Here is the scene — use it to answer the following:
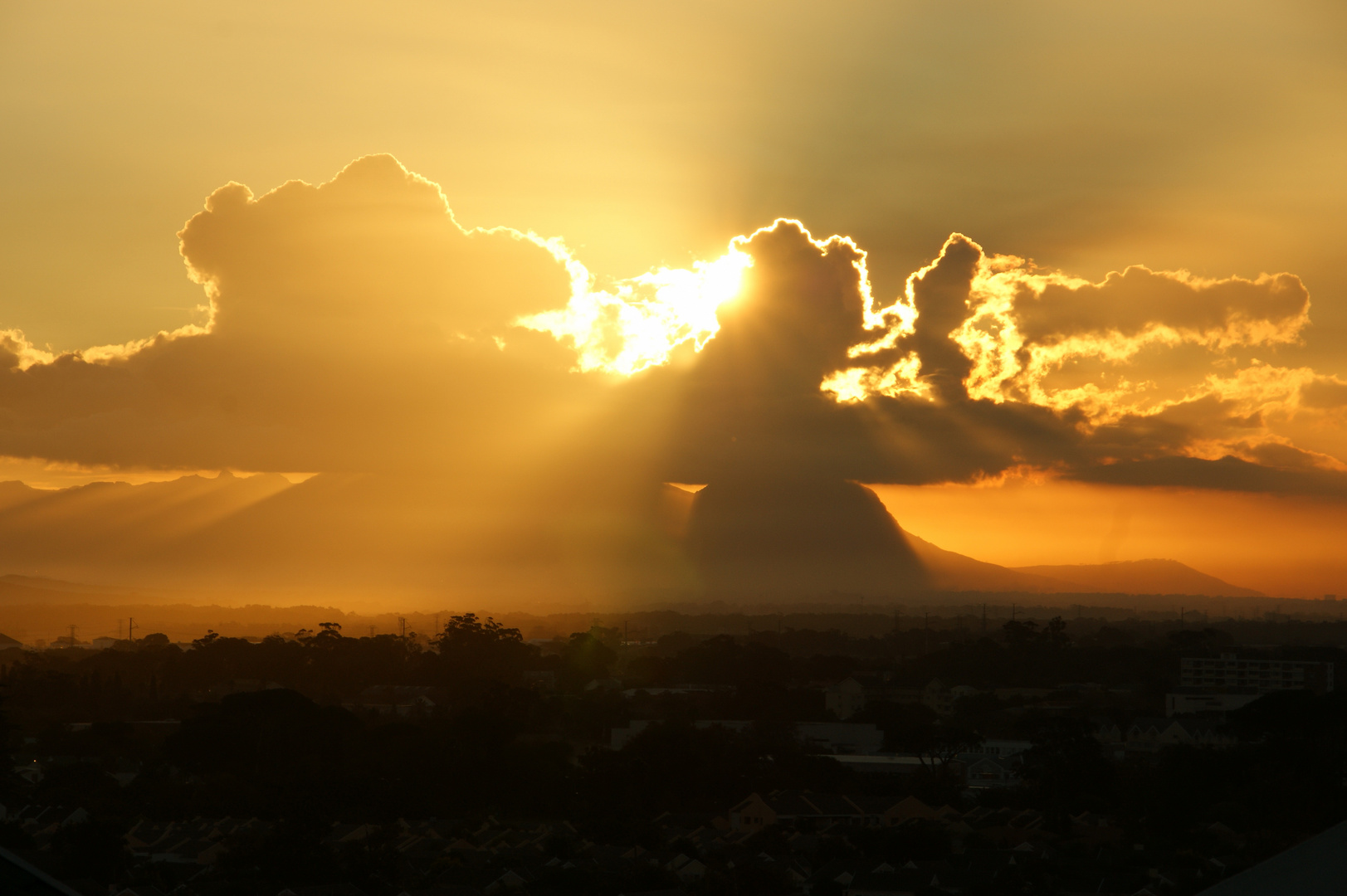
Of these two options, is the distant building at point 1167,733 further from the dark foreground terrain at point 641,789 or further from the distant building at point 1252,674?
the distant building at point 1252,674

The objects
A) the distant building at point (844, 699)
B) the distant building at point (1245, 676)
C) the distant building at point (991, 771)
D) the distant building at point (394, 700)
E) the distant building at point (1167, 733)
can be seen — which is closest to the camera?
the distant building at point (991, 771)

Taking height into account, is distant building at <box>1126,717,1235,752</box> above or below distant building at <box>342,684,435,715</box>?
below

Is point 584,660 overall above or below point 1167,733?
above

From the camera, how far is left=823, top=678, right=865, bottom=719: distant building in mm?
67656

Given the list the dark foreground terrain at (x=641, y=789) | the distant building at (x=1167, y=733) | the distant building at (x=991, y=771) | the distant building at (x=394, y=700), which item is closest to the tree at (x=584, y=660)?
the dark foreground terrain at (x=641, y=789)

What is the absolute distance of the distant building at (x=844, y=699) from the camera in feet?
222

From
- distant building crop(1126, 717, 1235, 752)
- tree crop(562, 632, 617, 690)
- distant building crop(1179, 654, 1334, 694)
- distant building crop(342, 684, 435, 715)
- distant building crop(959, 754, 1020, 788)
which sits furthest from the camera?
distant building crop(1179, 654, 1334, 694)

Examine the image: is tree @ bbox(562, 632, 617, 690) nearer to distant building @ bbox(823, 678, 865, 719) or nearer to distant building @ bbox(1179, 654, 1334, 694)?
distant building @ bbox(823, 678, 865, 719)

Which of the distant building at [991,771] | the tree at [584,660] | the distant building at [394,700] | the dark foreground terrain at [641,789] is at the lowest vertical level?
the distant building at [991,771]

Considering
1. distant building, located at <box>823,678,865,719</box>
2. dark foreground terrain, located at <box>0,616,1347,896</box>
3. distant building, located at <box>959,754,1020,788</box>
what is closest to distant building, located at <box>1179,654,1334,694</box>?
dark foreground terrain, located at <box>0,616,1347,896</box>

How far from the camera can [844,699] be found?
7025 cm

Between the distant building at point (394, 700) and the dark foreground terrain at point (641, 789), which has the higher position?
the distant building at point (394, 700)

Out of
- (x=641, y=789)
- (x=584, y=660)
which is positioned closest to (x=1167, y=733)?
(x=641, y=789)

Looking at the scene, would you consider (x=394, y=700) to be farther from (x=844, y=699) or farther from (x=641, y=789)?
(x=641, y=789)
